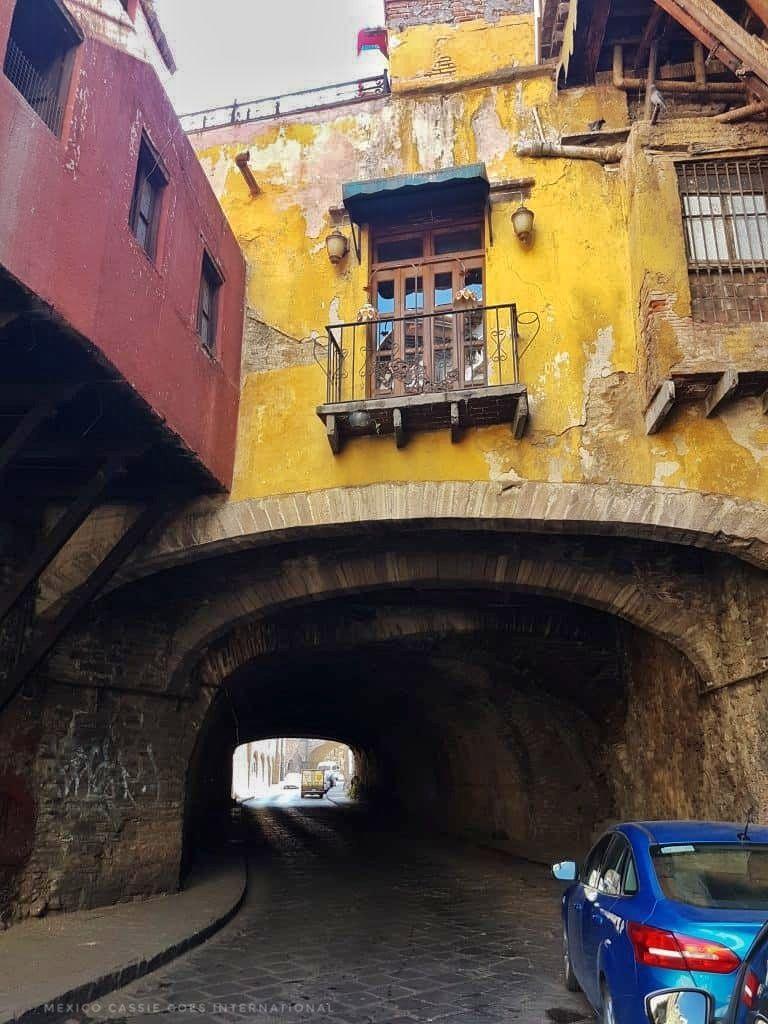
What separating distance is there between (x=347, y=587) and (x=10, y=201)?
562 centimetres

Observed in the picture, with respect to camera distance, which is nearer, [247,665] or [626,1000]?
[626,1000]

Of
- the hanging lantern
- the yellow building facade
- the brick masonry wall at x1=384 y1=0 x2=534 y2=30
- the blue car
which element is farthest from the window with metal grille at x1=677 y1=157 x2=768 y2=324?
the blue car

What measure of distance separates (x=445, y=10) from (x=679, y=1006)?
1078 centimetres

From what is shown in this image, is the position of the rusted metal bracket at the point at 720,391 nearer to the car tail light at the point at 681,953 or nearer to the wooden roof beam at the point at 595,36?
the wooden roof beam at the point at 595,36

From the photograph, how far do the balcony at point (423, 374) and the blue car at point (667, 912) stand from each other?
3.88 metres

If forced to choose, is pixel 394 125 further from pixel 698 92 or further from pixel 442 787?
pixel 442 787

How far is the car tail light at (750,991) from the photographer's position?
251 centimetres

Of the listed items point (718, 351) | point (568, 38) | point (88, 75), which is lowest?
point (718, 351)

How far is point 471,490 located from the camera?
761cm

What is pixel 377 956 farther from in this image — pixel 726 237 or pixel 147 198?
pixel 726 237

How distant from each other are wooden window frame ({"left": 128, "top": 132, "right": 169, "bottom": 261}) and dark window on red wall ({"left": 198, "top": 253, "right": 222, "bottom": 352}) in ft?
3.15

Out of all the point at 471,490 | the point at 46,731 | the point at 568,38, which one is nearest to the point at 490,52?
the point at 568,38

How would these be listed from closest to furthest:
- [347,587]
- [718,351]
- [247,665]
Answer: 1. [718,351]
2. [347,587]
3. [247,665]

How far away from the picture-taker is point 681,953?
3279 mm
